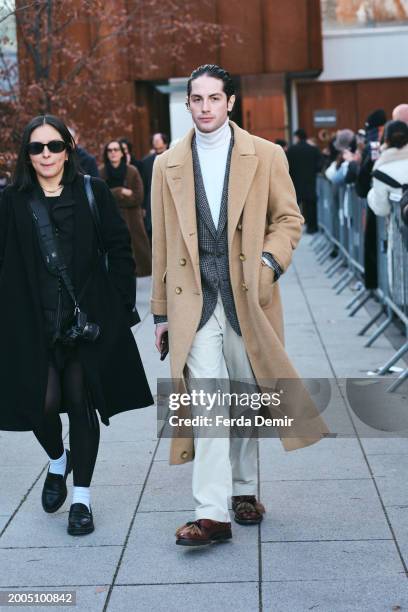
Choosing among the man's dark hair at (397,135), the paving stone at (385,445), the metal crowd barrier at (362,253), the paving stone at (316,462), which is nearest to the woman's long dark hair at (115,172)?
Answer: the metal crowd barrier at (362,253)

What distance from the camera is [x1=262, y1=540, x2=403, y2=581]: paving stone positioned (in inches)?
177

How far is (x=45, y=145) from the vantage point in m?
5.22

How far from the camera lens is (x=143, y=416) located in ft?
25.1

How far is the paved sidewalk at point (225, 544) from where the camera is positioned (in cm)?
436

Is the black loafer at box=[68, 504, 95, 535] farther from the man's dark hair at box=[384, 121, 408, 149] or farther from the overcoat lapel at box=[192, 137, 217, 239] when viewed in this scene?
the man's dark hair at box=[384, 121, 408, 149]

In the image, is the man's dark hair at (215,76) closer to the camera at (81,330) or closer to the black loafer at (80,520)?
the camera at (81,330)

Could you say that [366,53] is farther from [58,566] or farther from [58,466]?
[58,566]

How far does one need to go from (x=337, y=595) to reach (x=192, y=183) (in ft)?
5.84

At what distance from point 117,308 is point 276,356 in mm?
829

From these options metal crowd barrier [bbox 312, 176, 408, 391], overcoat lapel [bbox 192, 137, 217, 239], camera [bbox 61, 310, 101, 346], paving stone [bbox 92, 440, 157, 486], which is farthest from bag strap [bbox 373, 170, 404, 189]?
camera [bbox 61, 310, 101, 346]

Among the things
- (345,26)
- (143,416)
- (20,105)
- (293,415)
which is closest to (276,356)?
(293,415)

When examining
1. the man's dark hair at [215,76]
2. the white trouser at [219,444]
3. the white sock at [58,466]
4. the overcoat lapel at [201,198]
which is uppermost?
the man's dark hair at [215,76]

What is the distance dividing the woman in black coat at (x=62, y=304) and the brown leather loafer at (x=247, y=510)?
2.11 ft

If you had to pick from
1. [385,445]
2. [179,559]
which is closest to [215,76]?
[179,559]
